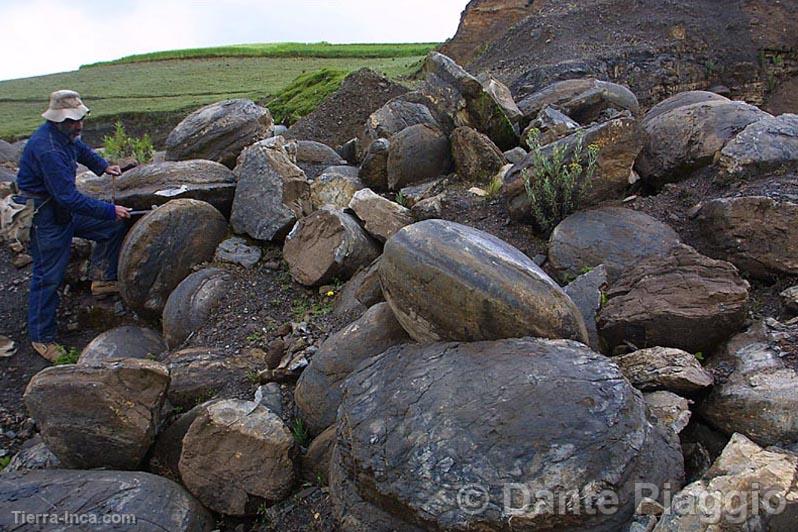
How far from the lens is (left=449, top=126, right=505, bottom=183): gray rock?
5.86 meters

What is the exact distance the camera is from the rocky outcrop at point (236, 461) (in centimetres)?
370

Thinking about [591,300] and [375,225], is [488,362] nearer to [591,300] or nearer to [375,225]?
[591,300]

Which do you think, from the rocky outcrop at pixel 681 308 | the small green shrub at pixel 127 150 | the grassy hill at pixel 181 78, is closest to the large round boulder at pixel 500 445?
the rocky outcrop at pixel 681 308

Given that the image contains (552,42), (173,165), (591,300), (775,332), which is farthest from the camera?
(552,42)

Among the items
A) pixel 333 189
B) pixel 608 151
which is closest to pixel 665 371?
pixel 608 151

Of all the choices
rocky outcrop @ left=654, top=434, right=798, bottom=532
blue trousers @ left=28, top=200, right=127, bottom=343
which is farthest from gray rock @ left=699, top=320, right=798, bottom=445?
blue trousers @ left=28, top=200, right=127, bottom=343

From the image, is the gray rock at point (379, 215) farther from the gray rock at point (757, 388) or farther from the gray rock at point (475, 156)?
the gray rock at point (757, 388)

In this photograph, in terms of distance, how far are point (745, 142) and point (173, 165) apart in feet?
16.2

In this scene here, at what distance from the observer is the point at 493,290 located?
10.7 ft

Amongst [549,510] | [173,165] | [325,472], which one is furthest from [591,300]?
[173,165]

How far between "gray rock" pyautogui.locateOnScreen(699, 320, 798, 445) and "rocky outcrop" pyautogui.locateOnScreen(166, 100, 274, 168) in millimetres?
5215

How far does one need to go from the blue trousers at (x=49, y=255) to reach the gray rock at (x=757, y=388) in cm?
508

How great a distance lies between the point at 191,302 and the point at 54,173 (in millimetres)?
1652

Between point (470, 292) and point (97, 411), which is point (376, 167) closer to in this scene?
point (470, 292)
